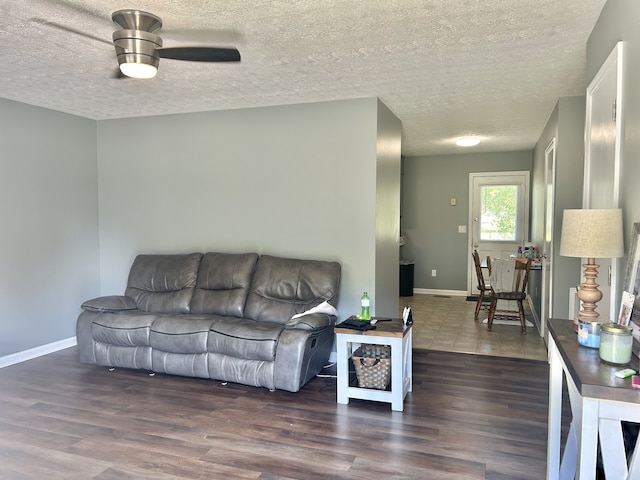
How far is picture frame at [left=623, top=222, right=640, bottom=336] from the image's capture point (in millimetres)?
1627

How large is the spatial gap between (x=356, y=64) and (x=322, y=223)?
1.51 meters

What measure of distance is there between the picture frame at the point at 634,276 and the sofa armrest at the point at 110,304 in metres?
3.80

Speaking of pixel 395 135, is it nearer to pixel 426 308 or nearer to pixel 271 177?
pixel 271 177

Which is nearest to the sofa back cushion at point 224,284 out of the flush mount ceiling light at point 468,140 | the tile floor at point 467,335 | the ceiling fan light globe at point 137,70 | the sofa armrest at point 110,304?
the sofa armrest at point 110,304

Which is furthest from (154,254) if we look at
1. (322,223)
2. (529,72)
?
(529,72)

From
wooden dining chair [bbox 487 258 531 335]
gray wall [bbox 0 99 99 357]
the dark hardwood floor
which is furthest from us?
wooden dining chair [bbox 487 258 531 335]

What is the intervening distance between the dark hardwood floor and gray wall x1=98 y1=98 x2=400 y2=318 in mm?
1209

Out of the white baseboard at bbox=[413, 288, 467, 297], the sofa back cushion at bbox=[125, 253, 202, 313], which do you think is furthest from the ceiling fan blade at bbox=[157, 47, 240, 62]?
the white baseboard at bbox=[413, 288, 467, 297]

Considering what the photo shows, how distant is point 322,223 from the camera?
4.21 m

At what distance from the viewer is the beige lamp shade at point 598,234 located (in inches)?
75.2

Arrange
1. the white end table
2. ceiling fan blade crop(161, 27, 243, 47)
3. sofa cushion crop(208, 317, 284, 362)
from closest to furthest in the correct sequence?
ceiling fan blade crop(161, 27, 243, 47) → the white end table → sofa cushion crop(208, 317, 284, 362)

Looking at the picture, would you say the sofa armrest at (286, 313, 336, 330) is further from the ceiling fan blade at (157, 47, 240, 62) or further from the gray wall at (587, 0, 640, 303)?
the gray wall at (587, 0, 640, 303)

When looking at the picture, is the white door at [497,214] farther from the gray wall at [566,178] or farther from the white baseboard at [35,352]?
the white baseboard at [35,352]

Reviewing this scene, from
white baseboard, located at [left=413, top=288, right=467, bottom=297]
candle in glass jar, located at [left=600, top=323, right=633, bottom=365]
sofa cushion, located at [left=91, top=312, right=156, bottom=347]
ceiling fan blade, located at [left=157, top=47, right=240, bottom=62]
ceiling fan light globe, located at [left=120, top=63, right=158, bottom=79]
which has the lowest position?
white baseboard, located at [left=413, top=288, right=467, bottom=297]
